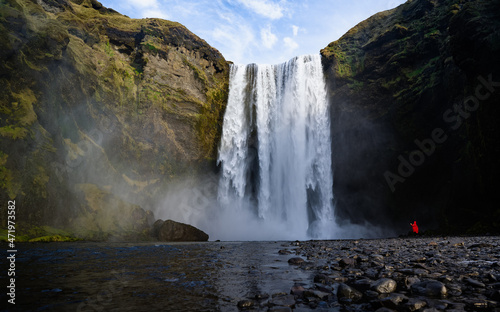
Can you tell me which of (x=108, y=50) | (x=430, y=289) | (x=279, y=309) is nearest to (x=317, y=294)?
(x=279, y=309)

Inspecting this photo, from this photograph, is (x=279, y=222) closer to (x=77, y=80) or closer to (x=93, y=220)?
(x=93, y=220)

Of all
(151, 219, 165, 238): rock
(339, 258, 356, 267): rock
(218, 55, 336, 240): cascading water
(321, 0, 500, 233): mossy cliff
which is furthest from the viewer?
(218, 55, 336, 240): cascading water

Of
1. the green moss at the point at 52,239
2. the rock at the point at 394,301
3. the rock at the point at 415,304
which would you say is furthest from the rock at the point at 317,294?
the green moss at the point at 52,239

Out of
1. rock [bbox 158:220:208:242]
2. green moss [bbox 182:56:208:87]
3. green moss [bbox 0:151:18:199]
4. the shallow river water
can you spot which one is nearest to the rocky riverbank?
the shallow river water

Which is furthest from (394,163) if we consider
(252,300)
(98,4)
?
(98,4)

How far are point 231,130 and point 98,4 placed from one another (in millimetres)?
25376

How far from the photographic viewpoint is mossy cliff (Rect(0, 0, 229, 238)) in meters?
18.2

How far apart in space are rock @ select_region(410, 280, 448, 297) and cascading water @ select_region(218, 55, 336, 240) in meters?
24.4

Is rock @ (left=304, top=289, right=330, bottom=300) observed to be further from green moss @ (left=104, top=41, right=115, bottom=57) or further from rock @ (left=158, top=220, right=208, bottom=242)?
green moss @ (left=104, top=41, right=115, bottom=57)

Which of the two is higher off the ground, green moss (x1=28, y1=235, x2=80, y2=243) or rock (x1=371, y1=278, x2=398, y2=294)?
rock (x1=371, y1=278, x2=398, y2=294)

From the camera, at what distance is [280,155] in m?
32.0

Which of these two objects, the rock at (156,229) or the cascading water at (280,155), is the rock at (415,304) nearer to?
the rock at (156,229)

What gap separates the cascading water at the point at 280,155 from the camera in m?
29.5

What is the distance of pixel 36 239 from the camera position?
625 inches
